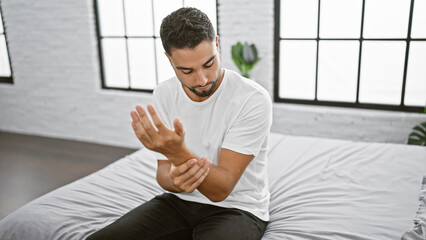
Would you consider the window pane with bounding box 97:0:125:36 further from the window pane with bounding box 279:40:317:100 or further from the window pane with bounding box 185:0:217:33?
the window pane with bounding box 279:40:317:100

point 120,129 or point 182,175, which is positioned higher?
point 182,175

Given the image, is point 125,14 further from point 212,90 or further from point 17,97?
point 212,90

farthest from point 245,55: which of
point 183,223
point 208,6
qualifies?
point 183,223

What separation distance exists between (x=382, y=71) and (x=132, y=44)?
2.42 meters

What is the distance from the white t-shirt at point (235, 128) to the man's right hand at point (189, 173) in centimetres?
23

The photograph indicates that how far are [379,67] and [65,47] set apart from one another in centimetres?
314

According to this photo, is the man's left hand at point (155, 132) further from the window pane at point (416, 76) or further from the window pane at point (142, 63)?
the window pane at point (142, 63)

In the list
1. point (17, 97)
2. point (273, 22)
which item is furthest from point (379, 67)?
point (17, 97)

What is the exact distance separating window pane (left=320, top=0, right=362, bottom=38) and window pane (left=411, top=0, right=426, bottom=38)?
0.38 meters

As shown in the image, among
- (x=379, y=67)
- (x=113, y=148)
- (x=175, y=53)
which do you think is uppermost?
(x=175, y=53)

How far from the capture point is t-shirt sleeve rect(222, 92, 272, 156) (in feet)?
4.24

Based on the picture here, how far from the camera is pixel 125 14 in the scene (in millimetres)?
3768

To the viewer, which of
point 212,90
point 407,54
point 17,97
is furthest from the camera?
point 17,97

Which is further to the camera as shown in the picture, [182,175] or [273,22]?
[273,22]
